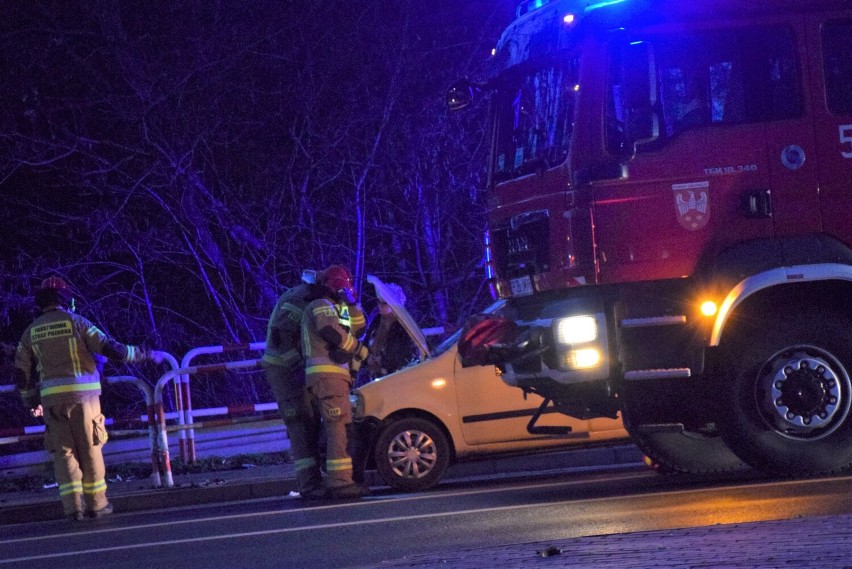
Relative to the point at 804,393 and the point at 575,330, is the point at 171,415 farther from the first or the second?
the point at 804,393

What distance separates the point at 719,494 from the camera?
8.49m

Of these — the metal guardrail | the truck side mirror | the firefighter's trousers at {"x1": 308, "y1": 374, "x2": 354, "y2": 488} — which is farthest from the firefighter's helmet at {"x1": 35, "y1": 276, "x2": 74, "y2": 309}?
the truck side mirror

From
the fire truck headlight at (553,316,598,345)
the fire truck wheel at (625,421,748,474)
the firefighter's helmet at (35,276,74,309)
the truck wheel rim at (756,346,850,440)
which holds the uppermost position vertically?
the firefighter's helmet at (35,276,74,309)

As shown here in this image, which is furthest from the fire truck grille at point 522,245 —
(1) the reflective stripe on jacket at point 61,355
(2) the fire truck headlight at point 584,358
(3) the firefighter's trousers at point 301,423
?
(1) the reflective stripe on jacket at point 61,355

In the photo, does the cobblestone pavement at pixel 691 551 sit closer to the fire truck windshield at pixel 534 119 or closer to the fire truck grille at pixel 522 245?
the fire truck grille at pixel 522 245

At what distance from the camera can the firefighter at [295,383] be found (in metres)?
11.0

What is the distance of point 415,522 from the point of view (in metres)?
8.47

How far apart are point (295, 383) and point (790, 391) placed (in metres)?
4.61

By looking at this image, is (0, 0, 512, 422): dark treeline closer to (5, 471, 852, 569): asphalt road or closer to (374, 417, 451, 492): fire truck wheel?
(374, 417, 451, 492): fire truck wheel

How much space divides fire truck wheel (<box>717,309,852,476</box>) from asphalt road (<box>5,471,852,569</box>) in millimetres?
248

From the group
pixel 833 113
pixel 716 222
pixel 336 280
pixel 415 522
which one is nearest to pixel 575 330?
pixel 716 222

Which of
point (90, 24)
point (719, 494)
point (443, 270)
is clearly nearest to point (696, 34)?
point (719, 494)

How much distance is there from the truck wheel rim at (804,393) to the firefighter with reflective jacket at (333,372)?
12.3 ft

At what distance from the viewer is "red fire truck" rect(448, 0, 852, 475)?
8.09 metres
